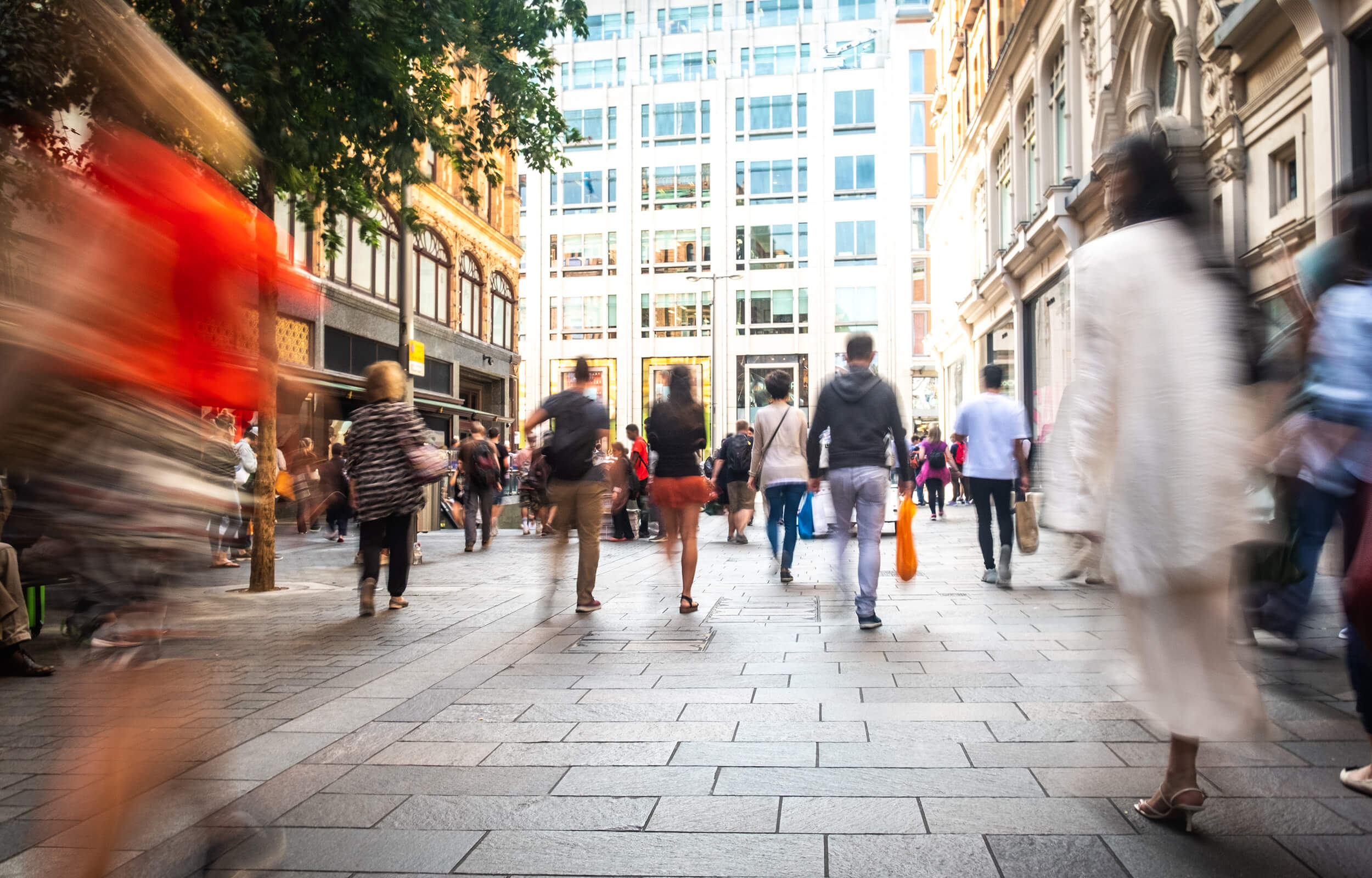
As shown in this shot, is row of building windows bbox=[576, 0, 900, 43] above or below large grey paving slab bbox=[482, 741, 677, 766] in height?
above

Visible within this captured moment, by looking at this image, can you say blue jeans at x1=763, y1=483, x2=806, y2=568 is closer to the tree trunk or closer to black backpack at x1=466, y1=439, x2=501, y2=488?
the tree trunk

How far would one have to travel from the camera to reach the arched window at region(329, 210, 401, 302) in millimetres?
24750

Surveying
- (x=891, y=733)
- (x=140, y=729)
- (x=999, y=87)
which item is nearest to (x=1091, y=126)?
(x=999, y=87)

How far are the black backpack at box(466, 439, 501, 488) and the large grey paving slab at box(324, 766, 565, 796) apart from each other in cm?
1081

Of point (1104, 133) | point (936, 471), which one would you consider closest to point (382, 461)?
point (936, 471)

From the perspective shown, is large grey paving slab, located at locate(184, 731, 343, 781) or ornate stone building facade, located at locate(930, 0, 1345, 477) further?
ornate stone building facade, located at locate(930, 0, 1345, 477)

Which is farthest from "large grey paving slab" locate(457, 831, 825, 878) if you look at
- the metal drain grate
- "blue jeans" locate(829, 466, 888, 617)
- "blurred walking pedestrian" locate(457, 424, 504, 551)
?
"blurred walking pedestrian" locate(457, 424, 504, 551)

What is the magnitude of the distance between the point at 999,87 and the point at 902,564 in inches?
912

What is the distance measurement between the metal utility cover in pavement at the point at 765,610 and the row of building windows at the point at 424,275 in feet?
39.0

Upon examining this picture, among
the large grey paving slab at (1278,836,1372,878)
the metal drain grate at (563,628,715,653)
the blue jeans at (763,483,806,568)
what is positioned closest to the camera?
the large grey paving slab at (1278,836,1372,878)

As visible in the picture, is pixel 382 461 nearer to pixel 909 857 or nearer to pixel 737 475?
pixel 909 857

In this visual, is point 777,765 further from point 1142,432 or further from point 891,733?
point 1142,432

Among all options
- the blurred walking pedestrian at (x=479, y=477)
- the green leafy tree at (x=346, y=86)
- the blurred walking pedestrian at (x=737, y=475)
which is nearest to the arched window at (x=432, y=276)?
the blurred walking pedestrian at (x=479, y=477)

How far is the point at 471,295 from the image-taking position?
33438 mm
